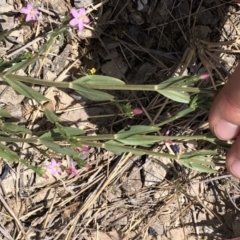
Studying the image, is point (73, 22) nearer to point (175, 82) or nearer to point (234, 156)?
point (175, 82)

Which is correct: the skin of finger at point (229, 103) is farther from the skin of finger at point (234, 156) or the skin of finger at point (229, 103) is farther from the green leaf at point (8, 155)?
the green leaf at point (8, 155)

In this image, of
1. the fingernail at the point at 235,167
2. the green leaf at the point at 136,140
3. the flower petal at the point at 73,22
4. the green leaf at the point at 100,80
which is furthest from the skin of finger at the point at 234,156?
the flower petal at the point at 73,22

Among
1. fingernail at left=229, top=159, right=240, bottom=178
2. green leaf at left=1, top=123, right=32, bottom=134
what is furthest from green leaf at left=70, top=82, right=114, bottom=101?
fingernail at left=229, top=159, right=240, bottom=178

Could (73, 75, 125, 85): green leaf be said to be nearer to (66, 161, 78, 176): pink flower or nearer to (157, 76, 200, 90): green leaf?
(157, 76, 200, 90): green leaf

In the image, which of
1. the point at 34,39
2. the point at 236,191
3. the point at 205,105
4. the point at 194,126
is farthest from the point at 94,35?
the point at 236,191

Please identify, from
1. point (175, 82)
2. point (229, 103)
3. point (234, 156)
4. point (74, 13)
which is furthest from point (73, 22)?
point (234, 156)

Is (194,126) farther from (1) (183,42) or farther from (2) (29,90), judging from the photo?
(2) (29,90)

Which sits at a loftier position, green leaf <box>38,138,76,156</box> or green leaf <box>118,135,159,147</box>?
green leaf <box>118,135,159,147</box>
